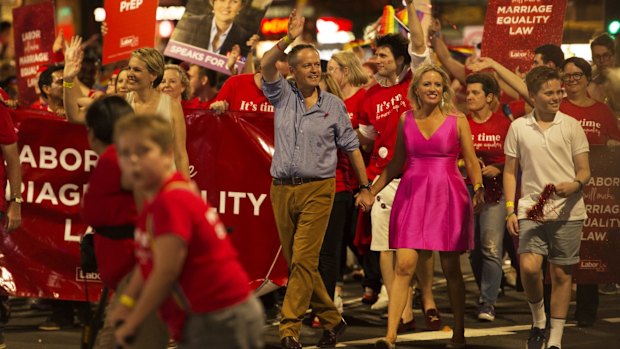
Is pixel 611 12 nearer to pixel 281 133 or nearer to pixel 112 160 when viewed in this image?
pixel 281 133

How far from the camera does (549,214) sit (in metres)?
8.52

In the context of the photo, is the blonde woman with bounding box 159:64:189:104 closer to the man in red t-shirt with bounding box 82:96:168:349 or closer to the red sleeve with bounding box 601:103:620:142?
the red sleeve with bounding box 601:103:620:142

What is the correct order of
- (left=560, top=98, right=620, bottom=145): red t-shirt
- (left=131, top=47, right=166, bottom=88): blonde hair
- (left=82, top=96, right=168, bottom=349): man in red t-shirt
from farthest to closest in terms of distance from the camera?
(left=560, top=98, right=620, bottom=145): red t-shirt < (left=131, top=47, right=166, bottom=88): blonde hair < (left=82, top=96, right=168, bottom=349): man in red t-shirt

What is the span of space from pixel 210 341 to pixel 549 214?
4031 millimetres

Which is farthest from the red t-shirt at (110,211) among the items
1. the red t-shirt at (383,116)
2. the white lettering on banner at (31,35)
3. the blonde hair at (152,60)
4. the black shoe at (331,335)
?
the white lettering on banner at (31,35)

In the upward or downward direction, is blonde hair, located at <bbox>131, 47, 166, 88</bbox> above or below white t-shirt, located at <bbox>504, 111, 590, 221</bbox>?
above

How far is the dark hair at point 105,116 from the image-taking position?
6125 mm

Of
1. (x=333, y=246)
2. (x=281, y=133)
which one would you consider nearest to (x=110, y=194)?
(x=281, y=133)

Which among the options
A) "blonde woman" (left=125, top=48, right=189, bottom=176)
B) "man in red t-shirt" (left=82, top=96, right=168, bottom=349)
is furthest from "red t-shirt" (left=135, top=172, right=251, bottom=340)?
"blonde woman" (left=125, top=48, right=189, bottom=176)

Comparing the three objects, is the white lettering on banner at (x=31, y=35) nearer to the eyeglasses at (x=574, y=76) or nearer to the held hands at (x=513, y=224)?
the eyeglasses at (x=574, y=76)

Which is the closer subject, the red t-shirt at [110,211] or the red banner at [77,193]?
the red t-shirt at [110,211]

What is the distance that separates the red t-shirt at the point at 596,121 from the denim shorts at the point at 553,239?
5.16 feet

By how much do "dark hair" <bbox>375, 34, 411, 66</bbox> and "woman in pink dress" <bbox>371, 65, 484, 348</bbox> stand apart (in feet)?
3.84

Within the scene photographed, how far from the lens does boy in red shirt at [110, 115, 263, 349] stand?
4.88 m
